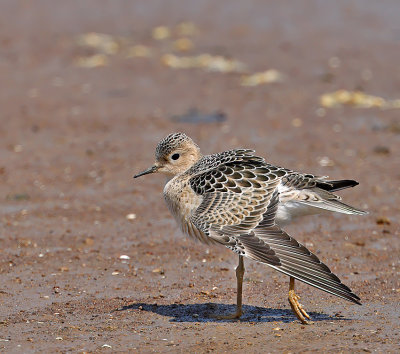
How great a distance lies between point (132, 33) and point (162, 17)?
4.70 ft

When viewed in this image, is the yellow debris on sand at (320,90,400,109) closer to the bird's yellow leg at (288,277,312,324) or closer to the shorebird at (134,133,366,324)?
the shorebird at (134,133,366,324)

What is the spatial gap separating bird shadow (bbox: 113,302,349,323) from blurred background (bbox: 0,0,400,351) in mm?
40

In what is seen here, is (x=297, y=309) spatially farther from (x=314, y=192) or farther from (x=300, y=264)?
(x=314, y=192)

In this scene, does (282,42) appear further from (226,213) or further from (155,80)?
(226,213)

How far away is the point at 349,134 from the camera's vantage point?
51.1 ft

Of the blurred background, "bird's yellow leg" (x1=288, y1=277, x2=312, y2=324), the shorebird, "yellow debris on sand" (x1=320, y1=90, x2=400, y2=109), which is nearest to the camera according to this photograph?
the shorebird

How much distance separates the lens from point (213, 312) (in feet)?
29.2

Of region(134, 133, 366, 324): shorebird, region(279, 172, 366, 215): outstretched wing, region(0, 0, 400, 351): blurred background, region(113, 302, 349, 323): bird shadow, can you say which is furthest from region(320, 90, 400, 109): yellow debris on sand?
region(113, 302, 349, 323): bird shadow

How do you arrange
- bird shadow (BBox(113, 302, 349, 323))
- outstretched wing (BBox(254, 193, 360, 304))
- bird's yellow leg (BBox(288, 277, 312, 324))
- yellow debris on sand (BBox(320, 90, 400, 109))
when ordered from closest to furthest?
1. outstretched wing (BBox(254, 193, 360, 304))
2. bird's yellow leg (BBox(288, 277, 312, 324))
3. bird shadow (BBox(113, 302, 349, 323))
4. yellow debris on sand (BBox(320, 90, 400, 109))

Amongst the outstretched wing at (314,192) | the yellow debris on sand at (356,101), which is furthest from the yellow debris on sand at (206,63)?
the outstretched wing at (314,192)

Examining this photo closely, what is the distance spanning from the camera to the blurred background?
349 inches

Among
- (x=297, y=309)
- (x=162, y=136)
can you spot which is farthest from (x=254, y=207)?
(x=162, y=136)

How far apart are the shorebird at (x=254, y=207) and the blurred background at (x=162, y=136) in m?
0.69

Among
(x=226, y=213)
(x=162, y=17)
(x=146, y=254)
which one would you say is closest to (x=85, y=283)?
(x=146, y=254)
